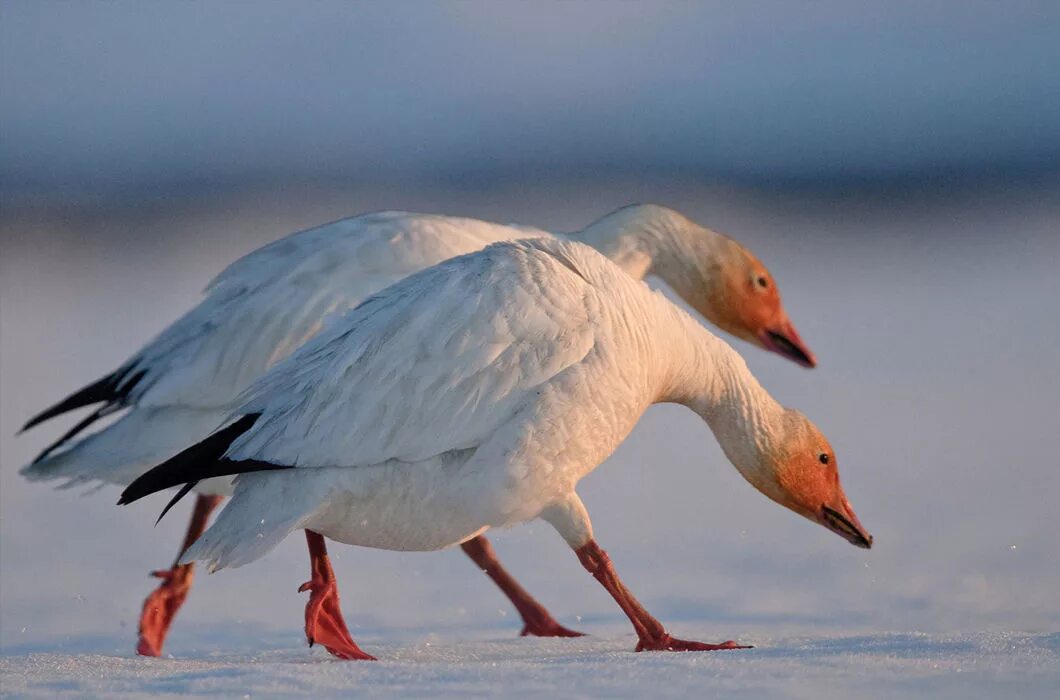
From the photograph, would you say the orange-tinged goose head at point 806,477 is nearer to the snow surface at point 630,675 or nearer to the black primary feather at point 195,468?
the snow surface at point 630,675

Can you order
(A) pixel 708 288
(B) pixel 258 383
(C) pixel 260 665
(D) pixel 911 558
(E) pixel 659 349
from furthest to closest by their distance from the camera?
1. (A) pixel 708 288
2. (D) pixel 911 558
3. (E) pixel 659 349
4. (B) pixel 258 383
5. (C) pixel 260 665

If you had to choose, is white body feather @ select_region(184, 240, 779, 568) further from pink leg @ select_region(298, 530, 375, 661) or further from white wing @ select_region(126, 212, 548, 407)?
white wing @ select_region(126, 212, 548, 407)

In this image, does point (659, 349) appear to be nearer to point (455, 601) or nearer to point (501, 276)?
point (501, 276)

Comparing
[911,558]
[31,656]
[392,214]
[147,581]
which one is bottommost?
[31,656]

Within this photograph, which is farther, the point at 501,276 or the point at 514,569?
the point at 514,569

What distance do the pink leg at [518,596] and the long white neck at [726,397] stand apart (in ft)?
2.17

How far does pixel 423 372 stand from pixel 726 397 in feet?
3.45

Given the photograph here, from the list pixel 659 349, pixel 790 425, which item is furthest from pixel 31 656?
pixel 790 425

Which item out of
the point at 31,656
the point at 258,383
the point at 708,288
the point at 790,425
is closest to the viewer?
the point at 31,656

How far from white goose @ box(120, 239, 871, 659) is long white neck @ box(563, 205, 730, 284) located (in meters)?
1.69

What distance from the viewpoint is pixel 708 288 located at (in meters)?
5.71

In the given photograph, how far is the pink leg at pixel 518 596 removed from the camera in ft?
15.0

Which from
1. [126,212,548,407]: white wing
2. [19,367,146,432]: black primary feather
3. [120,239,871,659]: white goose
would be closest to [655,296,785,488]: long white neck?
[120,239,871,659]: white goose

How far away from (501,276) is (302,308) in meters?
0.88
